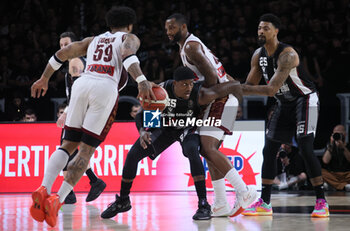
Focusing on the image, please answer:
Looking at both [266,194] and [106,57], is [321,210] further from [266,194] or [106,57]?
[106,57]

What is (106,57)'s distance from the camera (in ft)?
14.1

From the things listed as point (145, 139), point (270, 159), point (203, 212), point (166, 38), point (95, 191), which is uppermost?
point (166, 38)

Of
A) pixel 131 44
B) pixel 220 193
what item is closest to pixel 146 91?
pixel 131 44

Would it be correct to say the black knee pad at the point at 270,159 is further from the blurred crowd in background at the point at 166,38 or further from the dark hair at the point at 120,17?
the blurred crowd in background at the point at 166,38

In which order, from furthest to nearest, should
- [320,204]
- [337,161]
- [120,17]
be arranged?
[337,161] < [320,204] < [120,17]

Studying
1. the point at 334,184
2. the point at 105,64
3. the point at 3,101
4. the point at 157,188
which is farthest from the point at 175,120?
the point at 3,101

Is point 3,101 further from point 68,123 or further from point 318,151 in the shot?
point 318,151

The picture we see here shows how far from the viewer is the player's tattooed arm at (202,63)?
4.79 meters

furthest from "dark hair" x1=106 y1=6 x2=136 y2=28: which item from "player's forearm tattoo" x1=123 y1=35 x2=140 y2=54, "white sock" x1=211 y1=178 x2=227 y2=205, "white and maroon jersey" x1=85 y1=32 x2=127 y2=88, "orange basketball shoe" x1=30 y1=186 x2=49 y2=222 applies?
"white sock" x1=211 y1=178 x2=227 y2=205

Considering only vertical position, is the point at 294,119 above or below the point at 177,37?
below

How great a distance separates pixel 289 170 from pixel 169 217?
11.4ft

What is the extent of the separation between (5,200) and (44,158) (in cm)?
103

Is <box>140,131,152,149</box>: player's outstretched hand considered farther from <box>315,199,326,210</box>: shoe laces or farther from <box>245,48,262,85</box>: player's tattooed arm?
<box>315,199,326,210</box>: shoe laces

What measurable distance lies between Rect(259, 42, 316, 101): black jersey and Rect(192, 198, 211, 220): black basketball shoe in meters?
1.33
